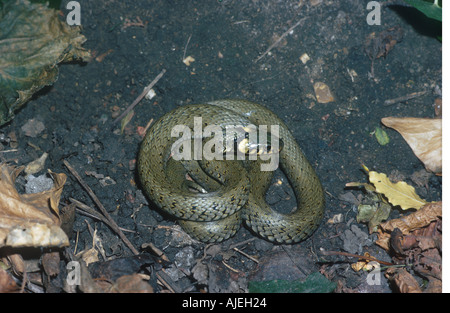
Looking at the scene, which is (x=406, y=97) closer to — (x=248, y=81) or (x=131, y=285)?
(x=248, y=81)

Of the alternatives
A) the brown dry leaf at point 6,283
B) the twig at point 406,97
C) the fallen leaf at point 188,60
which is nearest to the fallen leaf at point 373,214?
the twig at point 406,97

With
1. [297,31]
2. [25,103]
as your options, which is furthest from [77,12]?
[297,31]

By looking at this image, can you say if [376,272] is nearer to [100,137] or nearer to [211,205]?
[211,205]

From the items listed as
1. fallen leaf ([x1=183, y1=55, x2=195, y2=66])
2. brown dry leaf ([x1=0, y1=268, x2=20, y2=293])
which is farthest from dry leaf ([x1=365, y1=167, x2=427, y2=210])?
brown dry leaf ([x1=0, y1=268, x2=20, y2=293])

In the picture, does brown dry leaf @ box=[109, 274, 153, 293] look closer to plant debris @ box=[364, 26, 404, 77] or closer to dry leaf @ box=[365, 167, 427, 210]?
dry leaf @ box=[365, 167, 427, 210]

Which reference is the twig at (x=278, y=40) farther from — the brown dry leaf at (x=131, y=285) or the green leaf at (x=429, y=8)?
the brown dry leaf at (x=131, y=285)

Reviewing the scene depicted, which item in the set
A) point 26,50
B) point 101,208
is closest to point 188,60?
point 26,50
